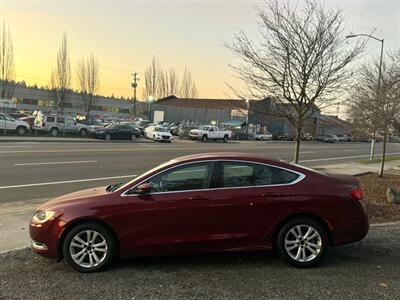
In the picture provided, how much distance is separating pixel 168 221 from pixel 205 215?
0.45 meters

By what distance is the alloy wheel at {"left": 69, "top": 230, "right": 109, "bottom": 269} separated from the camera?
4.82m

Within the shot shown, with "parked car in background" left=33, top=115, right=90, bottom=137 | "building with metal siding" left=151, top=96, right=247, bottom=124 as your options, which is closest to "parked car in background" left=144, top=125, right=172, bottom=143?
"parked car in background" left=33, top=115, right=90, bottom=137

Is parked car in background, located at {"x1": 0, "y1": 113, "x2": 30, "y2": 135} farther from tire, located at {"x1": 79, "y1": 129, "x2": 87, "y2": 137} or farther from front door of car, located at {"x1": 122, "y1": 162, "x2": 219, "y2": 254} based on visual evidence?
front door of car, located at {"x1": 122, "y1": 162, "x2": 219, "y2": 254}

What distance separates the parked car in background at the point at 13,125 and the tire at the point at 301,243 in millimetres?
31125

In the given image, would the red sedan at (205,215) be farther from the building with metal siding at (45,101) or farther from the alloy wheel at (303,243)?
the building with metal siding at (45,101)

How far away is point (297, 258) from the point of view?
500cm

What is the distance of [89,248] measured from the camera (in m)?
4.84

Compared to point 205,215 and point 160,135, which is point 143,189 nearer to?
point 205,215

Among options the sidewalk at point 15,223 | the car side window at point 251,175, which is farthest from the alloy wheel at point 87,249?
the car side window at point 251,175

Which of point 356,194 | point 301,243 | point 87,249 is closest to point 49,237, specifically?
point 87,249

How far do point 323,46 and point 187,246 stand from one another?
6.48 metres

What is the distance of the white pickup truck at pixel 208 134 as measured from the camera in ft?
147

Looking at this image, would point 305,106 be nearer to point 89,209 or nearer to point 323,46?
point 323,46

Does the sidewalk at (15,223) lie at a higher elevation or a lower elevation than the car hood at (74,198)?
lower
